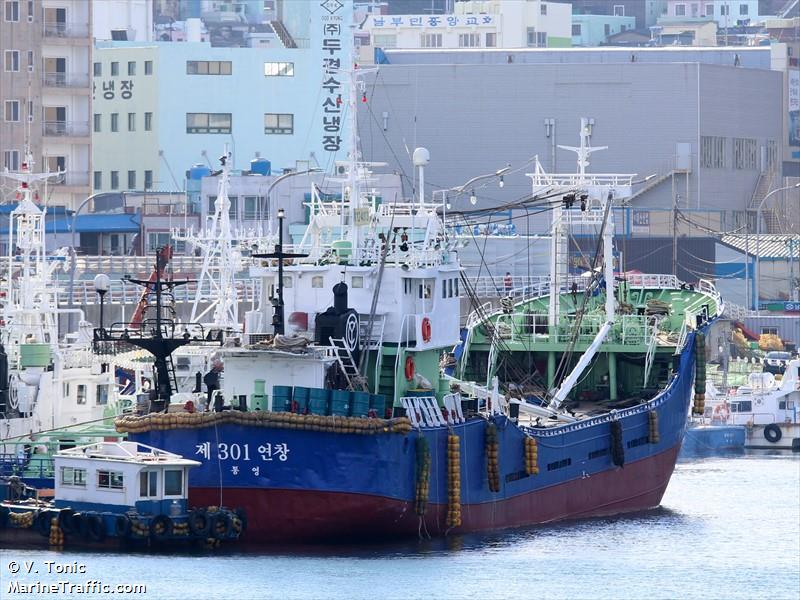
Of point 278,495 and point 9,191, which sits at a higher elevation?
point 9,191

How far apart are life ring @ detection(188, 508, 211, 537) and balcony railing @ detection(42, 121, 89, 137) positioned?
59954 mm

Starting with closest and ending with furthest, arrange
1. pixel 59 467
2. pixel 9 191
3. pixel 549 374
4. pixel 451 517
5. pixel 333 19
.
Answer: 1. pixel 59 467
2. pixel 451 517
3. pixel 549 374
4. pixel 9 191
5. pixel 333 19

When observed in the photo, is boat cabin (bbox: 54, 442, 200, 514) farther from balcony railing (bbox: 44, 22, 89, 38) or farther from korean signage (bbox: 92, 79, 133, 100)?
korean signage (bbox: 92, 79, 133, 100)

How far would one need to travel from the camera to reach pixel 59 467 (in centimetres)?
4884

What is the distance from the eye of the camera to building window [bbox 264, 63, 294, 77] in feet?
403

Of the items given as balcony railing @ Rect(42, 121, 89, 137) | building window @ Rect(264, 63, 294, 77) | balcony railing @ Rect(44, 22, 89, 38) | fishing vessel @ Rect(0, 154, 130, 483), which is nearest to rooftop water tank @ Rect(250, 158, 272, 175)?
balcony railing @ Rect(42, 121, 89, 137)

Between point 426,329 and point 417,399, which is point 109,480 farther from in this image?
point 426,329

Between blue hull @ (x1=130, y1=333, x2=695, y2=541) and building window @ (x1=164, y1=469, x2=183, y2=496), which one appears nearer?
building window @ (x1=164, y1=469, x2=183, y2=496)

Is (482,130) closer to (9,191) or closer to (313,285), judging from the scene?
(9,191)

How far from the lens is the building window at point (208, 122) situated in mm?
122562

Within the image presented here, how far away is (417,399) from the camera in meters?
52.9

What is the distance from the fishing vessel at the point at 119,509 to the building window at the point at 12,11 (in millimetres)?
60098

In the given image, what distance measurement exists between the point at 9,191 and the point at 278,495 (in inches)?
2326

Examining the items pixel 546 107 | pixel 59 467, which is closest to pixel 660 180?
pixel 546 107
